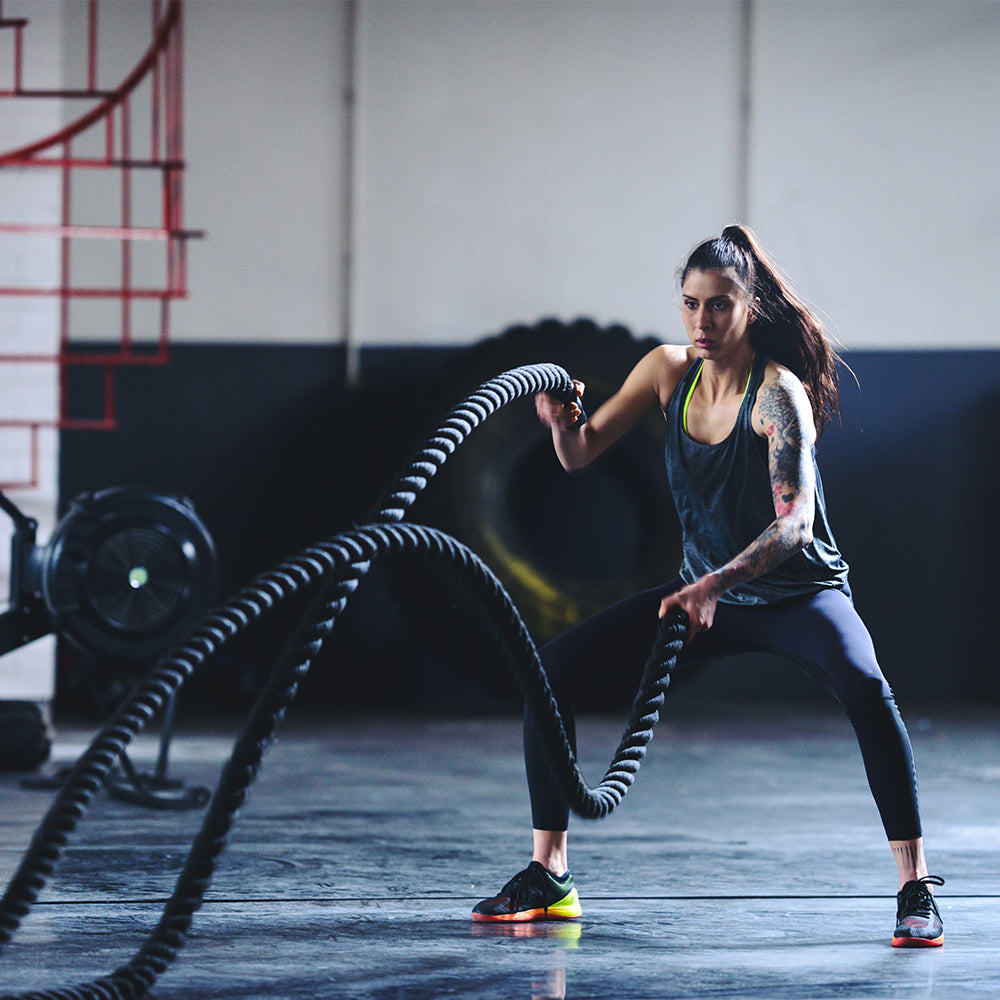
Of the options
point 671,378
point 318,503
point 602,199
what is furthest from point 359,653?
point 671,378

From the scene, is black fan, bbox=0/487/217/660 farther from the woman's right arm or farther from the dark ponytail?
the dark ponytail

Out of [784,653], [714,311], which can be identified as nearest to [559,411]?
[714,311]

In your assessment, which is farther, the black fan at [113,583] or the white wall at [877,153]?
the white wall at [877,153]

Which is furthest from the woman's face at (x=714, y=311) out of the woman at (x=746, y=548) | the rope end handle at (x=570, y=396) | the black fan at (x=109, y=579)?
the black fan at (x=109, y=579)

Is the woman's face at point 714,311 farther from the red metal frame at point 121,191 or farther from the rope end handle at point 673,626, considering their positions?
the red metal frame at point 121,191

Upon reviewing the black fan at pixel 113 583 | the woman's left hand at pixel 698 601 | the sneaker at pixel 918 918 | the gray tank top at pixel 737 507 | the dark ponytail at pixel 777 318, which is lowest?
the sneaker at pixel 918 918

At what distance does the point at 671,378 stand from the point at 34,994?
164cm

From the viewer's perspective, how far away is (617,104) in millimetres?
7262

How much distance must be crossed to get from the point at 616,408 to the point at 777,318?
37 cm

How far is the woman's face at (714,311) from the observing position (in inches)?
111

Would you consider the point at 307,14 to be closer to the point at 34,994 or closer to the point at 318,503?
the point at 318,503

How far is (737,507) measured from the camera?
2863 millimetres

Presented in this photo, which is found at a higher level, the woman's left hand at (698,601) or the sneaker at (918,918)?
the woman's left hand at (698,601)

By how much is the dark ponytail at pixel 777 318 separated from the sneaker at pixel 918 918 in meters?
0.89
